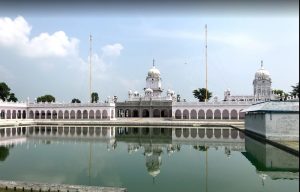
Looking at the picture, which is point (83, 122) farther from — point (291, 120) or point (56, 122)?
→ point (291, 120)

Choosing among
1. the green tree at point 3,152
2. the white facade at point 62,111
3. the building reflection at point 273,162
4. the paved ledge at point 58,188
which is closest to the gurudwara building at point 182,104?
the white facade at point 62,111

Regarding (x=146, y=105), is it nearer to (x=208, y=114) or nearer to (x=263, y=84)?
(x=208, y=114)

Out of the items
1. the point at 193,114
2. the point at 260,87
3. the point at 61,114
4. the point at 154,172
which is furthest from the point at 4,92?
the point at 154,172

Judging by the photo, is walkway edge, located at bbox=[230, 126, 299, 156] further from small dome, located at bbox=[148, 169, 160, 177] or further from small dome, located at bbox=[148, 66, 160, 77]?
small dome, located at bbox=[148, 66, 160, 77]

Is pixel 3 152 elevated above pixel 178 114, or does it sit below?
below

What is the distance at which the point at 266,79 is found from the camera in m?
63.7

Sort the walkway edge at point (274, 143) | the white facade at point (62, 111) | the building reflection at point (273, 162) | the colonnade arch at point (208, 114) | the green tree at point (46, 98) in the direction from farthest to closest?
the green tree at point (46, 98), the white facade at point (62, 111), the colonnade arch at point (208, 114), the walkway edge at point (274, 143), the building reflection at point (273, 162)

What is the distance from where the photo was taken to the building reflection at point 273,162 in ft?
45.1

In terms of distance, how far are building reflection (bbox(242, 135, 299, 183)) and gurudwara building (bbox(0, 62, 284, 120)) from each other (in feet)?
107

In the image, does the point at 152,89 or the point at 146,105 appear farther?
the point at 152,89

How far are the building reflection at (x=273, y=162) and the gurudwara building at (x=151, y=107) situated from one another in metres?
32.5

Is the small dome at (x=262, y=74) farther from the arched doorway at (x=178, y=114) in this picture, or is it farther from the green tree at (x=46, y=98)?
the green tree at (x=46, y=98)

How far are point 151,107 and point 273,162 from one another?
141 ft

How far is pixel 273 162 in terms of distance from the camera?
52.4ft
